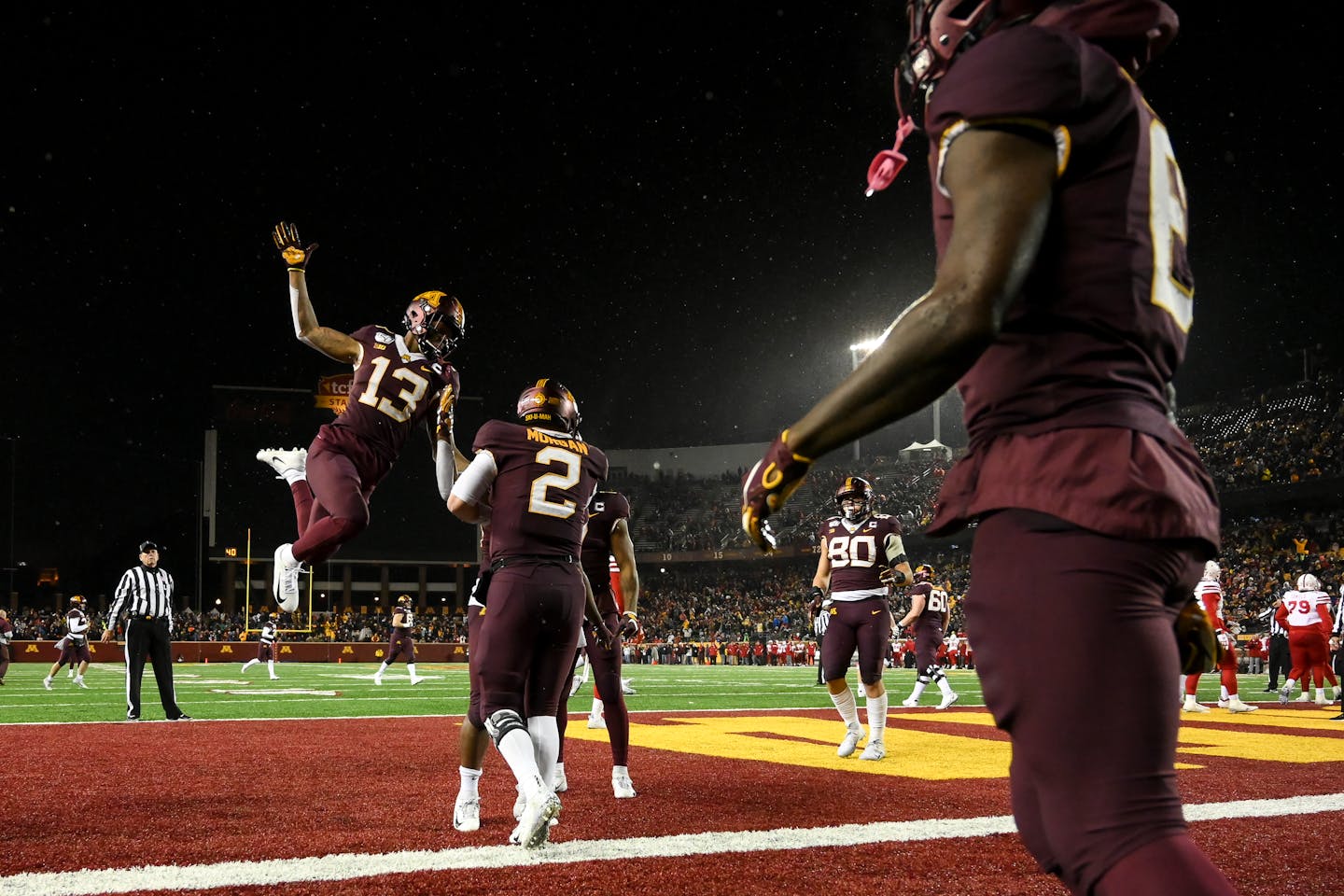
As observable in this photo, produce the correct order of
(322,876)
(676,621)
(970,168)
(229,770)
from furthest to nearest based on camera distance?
(676,621) → (229,770) → (322,876) → (970,168)

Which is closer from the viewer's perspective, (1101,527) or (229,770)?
(1101,527)

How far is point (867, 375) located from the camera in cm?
182

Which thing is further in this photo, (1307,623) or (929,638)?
(929,638)

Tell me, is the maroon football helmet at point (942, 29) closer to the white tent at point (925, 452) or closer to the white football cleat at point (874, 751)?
the white football cleat at point (874, 751)

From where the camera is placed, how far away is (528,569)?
17.5 feet

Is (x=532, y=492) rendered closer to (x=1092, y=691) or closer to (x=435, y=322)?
(x=435, y=322)

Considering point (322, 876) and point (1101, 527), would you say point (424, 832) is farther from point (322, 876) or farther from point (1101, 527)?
point (1101, 527)

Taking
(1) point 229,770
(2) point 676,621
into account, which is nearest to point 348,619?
(2) point 676,621

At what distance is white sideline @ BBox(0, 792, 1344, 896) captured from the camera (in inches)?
164

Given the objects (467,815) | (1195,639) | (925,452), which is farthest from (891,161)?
(925,452)

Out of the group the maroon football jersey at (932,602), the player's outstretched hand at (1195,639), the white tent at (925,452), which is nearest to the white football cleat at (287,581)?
the player's outstretched hand at (1195,639)

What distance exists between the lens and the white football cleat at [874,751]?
28.8ft

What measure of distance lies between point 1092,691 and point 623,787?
5.43 metres

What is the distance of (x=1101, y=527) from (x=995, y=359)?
0.35 meters
